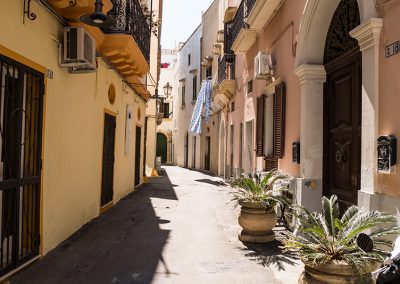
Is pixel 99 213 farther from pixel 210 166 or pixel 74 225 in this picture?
pixel 210 166

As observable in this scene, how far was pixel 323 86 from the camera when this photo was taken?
6609 mm

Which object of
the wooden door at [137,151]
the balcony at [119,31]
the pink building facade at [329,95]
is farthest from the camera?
the wooden door at [137,151]

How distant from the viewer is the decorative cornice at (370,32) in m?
4.21

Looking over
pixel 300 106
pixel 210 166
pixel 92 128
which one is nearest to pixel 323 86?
pixel 300 106

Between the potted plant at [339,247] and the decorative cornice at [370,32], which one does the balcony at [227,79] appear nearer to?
the decorative cornice at [370,32]

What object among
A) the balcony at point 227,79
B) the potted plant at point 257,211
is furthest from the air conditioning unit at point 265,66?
the balcony at point 227,79

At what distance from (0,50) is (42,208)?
7.01 ft

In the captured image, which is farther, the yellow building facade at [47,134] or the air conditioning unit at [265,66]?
the air conditioning unit at [265,66]

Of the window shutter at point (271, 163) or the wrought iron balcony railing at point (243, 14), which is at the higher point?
the wrought iron balcony railing at point (243, 14)

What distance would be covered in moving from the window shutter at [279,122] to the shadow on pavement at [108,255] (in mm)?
2661

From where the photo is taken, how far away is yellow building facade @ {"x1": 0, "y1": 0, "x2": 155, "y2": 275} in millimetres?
4617

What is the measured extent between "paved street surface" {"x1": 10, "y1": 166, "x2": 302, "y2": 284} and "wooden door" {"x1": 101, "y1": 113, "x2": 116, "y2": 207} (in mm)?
584

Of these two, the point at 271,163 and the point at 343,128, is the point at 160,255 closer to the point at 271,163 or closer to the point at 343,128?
the point at 343,128

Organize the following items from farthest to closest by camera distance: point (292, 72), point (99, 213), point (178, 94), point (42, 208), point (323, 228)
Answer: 1. point (178, 94)
2. point (99, 213)
3. point (292, 72)
4. point (42, 208)
5. point (323, 228)
